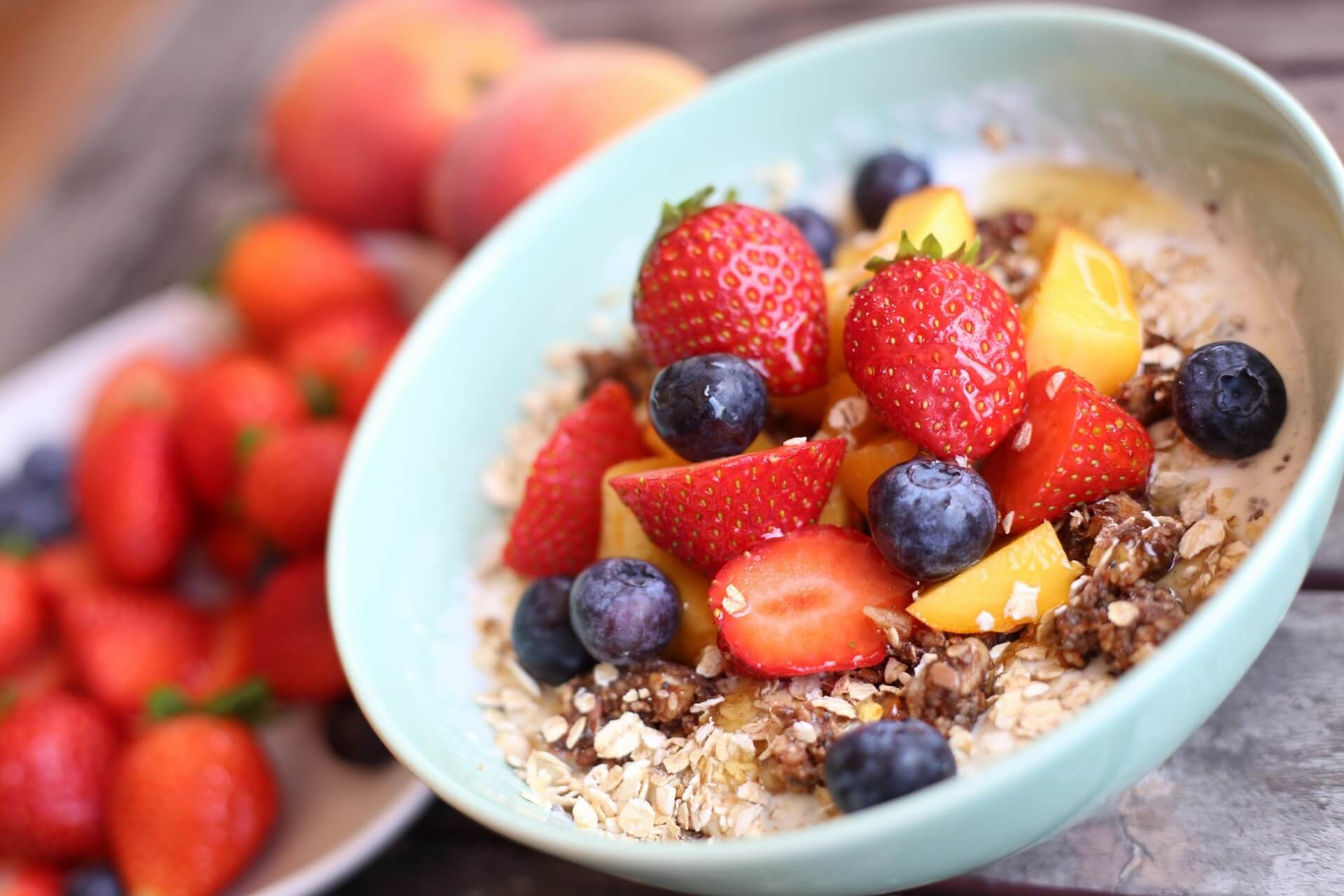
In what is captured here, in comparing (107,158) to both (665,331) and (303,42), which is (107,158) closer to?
(303,42)

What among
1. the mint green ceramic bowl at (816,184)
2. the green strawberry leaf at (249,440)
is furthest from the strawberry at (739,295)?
the green strawberry leaf at (249,440)

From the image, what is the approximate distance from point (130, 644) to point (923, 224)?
3.45 ft

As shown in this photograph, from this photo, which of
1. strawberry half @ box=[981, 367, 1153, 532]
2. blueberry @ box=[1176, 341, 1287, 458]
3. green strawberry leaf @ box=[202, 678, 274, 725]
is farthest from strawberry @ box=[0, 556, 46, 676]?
blueberry @ box=[1176, 341, 1287, 458]

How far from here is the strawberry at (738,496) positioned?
79cm

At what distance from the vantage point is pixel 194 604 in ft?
4.76

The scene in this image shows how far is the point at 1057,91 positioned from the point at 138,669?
1.22m

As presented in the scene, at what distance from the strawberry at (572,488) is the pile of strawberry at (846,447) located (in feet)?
0.27

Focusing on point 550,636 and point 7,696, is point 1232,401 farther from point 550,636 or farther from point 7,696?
point 7,696

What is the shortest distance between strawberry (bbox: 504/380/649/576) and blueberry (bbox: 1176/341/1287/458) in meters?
0.44

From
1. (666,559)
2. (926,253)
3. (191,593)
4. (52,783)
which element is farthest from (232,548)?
(926,253)

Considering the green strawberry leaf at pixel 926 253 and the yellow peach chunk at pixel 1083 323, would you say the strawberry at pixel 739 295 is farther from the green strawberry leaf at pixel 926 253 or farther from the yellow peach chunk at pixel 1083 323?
the yellow peach chunk at pixel 1083 323

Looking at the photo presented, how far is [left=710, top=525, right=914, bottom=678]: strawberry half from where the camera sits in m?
0.77

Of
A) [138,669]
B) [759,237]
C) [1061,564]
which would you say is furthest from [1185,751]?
[138,669]

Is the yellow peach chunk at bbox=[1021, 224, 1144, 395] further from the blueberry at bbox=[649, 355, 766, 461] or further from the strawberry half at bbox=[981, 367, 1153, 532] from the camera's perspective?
the blueberry at bbox=[649, 355, 766, 461]
